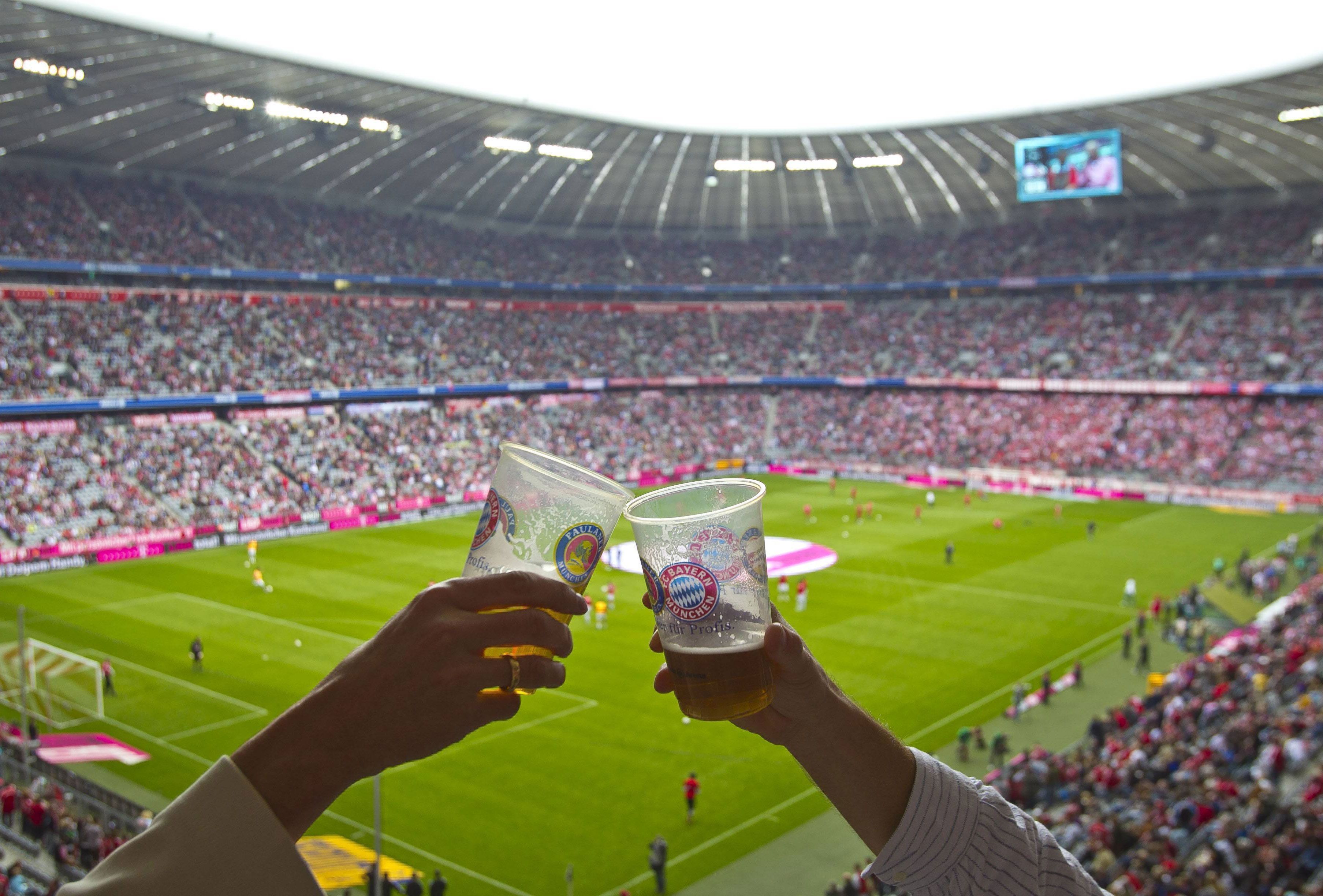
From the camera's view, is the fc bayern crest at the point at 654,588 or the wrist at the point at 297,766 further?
the fc bayern crest at the point at 654,588

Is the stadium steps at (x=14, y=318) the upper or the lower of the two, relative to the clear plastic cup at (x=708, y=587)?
upper

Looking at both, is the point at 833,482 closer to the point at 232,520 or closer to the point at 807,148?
the point at 807,148

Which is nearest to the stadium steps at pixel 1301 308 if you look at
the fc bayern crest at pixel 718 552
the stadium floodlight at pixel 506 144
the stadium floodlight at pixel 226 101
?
the stadium floodlight at pixel 506 144

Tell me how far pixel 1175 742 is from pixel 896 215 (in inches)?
2452

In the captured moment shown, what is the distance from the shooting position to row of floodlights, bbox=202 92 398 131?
4269 centimetres

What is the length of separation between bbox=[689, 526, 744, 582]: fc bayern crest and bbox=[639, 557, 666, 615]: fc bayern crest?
0.13 meters

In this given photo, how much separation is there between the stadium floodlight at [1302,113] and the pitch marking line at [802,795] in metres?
31.3

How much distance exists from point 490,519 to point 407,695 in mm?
826

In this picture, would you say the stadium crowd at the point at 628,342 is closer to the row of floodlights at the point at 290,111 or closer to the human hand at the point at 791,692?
the row of floodlights at the point at 290,111

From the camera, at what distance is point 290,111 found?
148 feet

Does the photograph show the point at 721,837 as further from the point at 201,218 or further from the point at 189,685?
the point at 201,218

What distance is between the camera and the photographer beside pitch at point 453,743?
1706 millimetres

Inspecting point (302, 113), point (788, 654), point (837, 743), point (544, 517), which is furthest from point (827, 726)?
point (302, 113)

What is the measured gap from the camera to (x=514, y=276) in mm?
67500
